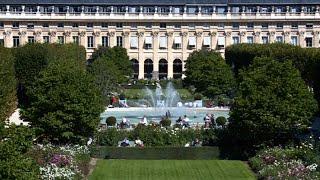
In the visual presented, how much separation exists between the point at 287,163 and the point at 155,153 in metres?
8.84

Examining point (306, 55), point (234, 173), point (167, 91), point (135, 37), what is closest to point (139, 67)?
point (135, 37)

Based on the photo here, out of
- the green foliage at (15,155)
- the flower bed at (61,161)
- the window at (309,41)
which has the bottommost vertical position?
the flower bed at (61,161)

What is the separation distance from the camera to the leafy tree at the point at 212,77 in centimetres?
7812

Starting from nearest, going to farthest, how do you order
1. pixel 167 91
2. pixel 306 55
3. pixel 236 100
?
pixel 236 100 → pixel 306 55 → pixel 167 91

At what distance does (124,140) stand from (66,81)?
489cm

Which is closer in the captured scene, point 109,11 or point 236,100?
point 236,100

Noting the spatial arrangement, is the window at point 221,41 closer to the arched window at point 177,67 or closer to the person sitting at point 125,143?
the arched window at point 177,67

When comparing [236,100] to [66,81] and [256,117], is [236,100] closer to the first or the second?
[256,117]

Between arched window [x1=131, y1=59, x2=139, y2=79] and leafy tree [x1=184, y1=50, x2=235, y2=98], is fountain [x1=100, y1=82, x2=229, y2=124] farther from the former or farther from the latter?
arched window [x1=131, y1=59, x2=139, y2=79]

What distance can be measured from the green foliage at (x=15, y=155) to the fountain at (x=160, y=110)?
34.4m

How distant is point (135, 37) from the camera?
113625 millimetres

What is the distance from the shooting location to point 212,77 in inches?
3123

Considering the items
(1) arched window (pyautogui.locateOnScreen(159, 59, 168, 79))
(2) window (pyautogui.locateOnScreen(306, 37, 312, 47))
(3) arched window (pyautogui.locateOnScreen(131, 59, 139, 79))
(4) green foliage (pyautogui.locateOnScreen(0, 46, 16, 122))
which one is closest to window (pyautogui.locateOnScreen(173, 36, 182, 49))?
(1) arched window (pyautogui.locateOnScreen(159, 59, 168, 79))

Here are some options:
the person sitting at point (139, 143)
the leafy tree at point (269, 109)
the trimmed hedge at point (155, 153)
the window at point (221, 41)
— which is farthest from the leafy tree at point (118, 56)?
the trimmed hedge at point (155, 153)
